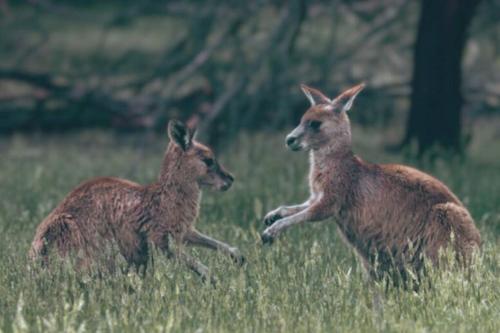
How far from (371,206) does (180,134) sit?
1.45m

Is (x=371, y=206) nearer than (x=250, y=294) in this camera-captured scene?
No

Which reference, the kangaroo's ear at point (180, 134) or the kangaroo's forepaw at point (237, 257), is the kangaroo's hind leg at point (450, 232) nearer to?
the kangaroo's forepaw at point (237, 257)


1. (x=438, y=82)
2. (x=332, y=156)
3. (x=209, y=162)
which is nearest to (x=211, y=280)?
(x=209, y=162)

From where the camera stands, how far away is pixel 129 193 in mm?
8297

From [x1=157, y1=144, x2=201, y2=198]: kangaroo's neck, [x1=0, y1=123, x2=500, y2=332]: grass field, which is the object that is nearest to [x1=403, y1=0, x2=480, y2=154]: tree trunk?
[x1=0, y1=123, x2=500, y2=332]: grass field

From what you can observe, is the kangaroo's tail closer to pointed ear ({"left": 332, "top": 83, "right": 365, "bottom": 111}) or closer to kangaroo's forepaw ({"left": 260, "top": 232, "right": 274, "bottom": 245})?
kangaroo's forepaw ({"left": 260, "top": 232, "right": 274, "bottom": 245})

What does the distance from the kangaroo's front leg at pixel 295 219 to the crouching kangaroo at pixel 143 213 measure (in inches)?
11.0

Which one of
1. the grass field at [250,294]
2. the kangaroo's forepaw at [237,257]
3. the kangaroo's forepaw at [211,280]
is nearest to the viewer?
the grass field at [250,294]

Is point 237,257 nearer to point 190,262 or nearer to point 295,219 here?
point 190,262

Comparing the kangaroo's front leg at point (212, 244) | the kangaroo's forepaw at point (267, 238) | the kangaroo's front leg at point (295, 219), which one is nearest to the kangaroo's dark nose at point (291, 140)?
the kangaroo's front leg at point (295, 219)

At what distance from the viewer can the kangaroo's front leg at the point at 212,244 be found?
8062 millimetres

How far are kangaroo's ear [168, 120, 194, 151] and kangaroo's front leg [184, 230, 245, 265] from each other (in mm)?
657

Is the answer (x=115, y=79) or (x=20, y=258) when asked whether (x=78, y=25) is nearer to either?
(x=115, y=79)

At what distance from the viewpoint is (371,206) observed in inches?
330
